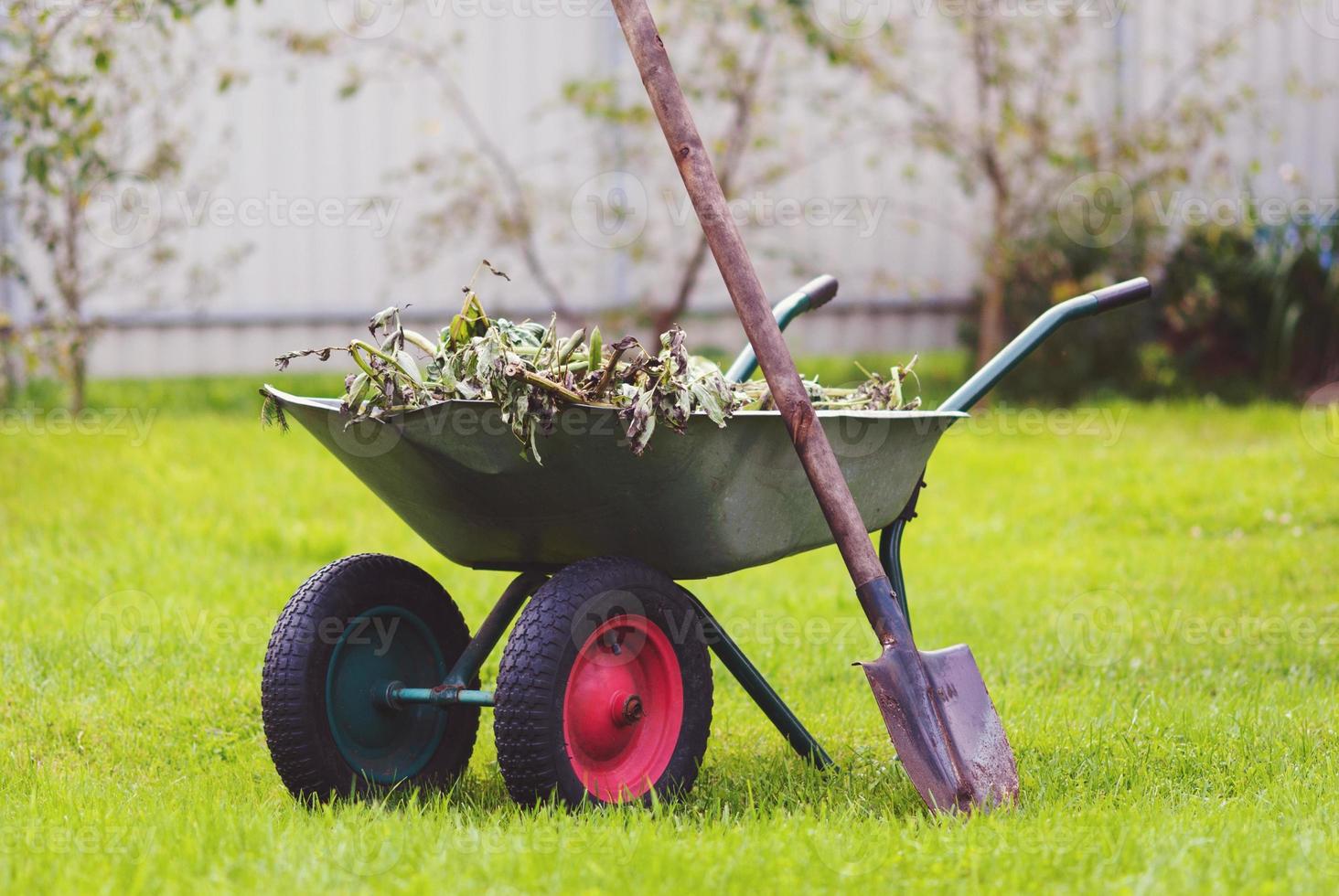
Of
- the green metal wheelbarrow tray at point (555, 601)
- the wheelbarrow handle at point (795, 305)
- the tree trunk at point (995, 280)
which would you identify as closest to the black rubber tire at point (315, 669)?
the green metal wheelbarrow tray at point (555, 601)

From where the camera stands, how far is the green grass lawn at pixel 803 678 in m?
2.06

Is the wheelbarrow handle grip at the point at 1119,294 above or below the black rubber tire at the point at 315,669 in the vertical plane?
above

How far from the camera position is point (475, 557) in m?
2.62

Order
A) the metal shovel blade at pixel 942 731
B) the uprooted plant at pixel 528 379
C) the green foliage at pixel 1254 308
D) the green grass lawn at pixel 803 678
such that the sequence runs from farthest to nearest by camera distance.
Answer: the green foliage at pixel 1254 308 → the metal shovel blade at pixel 942 731 → the uprooted plant at pixel 528 379 → the green grass lawn at pixel 803 678

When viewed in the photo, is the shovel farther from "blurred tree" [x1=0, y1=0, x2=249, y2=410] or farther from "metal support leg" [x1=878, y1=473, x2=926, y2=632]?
"blurred tree" [x1=0, y1=0, x2=249, y2=410]

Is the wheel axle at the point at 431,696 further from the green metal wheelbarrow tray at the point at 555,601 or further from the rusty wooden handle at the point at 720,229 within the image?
the rusty wooden handle at the point at 720,229

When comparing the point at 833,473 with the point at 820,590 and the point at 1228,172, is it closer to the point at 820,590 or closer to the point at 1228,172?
the point at 820,590

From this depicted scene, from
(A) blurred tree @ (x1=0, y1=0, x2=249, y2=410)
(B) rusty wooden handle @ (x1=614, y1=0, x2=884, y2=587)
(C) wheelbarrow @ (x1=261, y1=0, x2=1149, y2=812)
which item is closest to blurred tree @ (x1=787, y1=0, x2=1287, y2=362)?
(A) blurred tree @ (x1=0, y1=0, x2=249, y2=410)

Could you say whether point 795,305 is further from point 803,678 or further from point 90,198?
point 90,198

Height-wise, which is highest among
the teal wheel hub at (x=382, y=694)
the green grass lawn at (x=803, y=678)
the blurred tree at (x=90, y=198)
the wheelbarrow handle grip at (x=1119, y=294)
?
the blurred tree at (x=90, y=198)

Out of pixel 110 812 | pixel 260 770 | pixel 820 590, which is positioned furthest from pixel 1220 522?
pixel 110 812

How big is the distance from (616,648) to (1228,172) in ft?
22.8

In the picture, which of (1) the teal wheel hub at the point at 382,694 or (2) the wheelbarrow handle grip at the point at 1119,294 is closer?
(1) the teal wheel hub at the point at 382,694

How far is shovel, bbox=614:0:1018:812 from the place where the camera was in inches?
94.7
